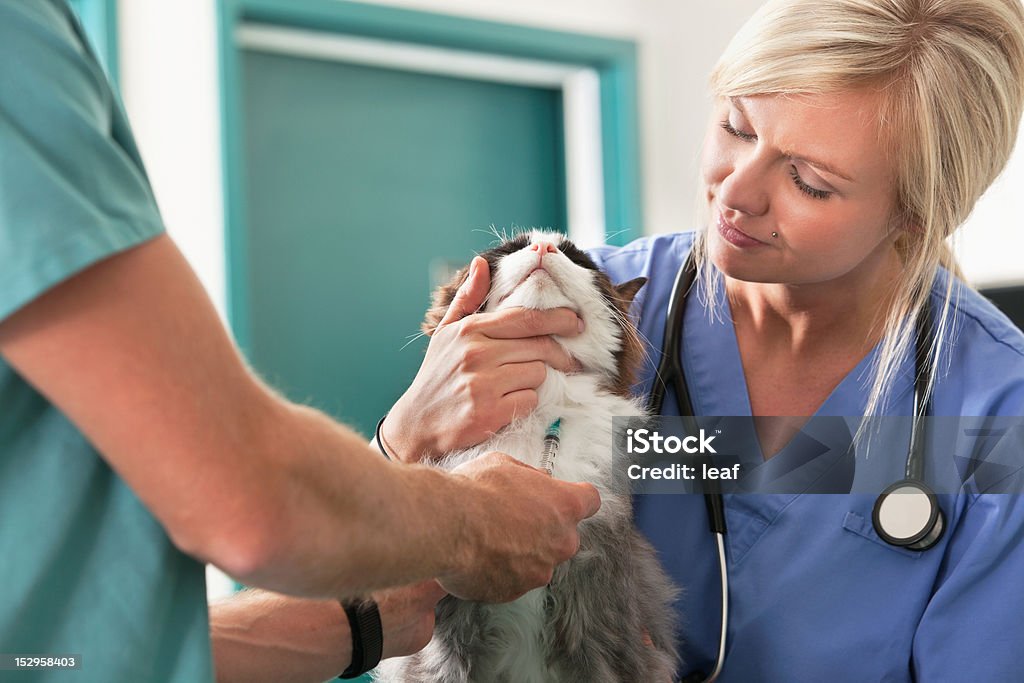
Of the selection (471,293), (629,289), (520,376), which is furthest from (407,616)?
(629,289)

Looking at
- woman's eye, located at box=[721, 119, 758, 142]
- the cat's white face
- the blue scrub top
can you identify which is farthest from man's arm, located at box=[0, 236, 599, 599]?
woman's eye, located at box=[721, 119, 758, 142]

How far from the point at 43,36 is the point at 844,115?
96 centimetres

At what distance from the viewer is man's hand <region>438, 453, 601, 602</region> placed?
2.65 feet

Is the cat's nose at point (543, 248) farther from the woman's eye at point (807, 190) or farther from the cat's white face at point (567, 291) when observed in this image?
the woman's eye at point (807, 190)

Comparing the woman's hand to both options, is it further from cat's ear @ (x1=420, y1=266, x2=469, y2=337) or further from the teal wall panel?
the teal wall panel

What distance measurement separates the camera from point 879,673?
47.4 inches

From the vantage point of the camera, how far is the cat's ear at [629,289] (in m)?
1.38

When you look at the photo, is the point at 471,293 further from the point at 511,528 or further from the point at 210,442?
the point at 210,442

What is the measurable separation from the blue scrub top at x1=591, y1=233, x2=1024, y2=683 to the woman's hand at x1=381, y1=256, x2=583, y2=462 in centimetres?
24

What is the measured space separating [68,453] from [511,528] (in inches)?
14.6

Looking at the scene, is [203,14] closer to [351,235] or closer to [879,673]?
[351,235]

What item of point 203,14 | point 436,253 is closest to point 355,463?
point 203,14

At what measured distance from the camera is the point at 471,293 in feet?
4.23

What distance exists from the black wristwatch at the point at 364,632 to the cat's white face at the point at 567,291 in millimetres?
428
